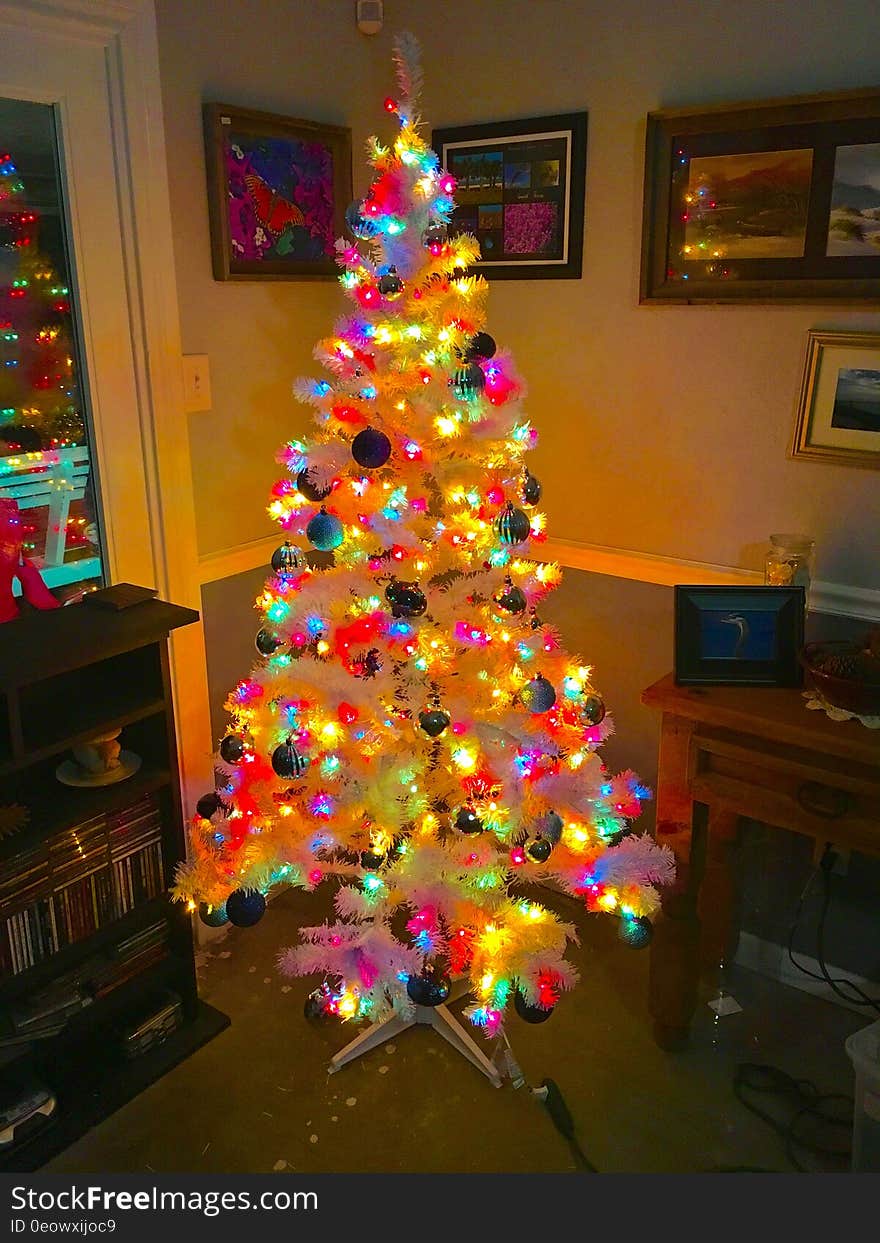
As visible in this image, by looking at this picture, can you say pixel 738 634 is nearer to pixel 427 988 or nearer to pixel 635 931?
pixel 635 931

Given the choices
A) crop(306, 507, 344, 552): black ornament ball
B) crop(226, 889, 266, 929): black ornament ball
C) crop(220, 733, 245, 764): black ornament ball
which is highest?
crop(306, 507, 344, 552): black ornament ball

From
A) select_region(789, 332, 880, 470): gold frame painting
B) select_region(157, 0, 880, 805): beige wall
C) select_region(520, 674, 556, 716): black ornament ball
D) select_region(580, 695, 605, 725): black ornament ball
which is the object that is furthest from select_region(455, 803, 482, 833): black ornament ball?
select_region(789, 332, 880, 470): gold frame painting

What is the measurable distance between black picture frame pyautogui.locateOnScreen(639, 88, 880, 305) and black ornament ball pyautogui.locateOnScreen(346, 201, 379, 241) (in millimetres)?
694

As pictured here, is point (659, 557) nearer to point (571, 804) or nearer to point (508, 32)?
point (571, 804)

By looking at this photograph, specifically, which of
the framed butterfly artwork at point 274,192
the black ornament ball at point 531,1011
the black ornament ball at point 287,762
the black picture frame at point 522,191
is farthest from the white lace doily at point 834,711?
the framed butterfly artwork at point 274,192

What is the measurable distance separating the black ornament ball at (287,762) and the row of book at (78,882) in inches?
16.0

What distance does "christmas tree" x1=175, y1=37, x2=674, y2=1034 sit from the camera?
1.84 m

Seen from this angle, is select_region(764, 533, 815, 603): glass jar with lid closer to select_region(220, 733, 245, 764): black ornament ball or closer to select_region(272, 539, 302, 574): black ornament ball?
select_region(272, 539, 302, 574): black ornament ball

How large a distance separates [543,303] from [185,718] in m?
1.34

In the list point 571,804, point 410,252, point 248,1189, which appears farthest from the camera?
point 571,804

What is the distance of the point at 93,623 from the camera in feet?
6.27

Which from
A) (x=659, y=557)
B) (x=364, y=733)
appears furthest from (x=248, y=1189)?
(x=659, y=557)

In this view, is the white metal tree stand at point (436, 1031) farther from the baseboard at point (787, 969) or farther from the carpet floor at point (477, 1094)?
the baseboard at point (787, 969)

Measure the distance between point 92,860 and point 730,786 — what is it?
4.29 feet
